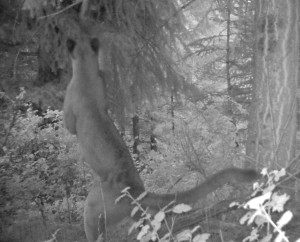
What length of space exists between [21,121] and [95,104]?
360cm

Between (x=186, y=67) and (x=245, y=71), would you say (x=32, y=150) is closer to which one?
(x=186, y=67)

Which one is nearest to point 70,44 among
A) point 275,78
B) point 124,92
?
point 124,92

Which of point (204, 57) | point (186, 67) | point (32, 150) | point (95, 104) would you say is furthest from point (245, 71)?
point (95, 104)

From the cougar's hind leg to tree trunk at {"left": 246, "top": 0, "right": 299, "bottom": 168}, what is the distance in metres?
1.83

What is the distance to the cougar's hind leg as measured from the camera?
16.9ft

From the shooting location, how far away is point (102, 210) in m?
5.22

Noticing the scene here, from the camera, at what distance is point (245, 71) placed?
1459 cm

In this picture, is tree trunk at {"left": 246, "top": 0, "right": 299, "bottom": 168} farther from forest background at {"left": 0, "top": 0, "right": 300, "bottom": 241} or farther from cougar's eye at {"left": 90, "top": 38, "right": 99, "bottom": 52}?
cougar's eye at {"left": 90, "top": 38, "right": 99, "bottom": 52}

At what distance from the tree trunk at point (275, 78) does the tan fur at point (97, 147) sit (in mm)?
1313

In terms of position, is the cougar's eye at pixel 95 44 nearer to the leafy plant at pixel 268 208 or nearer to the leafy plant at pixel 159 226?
the leafy plant at pixel 159 226

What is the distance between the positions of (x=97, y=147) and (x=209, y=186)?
211 cm

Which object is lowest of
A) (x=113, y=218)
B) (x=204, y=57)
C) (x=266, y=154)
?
(x=113, y=218)

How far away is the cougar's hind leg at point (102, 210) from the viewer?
16.9 feet

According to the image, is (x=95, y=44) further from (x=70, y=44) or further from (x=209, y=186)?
(x=209, y=186)
